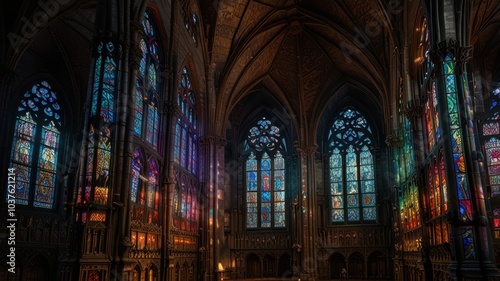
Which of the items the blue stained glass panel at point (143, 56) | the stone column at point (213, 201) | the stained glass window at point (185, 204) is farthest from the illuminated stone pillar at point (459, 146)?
the stone column at point (213, 201)

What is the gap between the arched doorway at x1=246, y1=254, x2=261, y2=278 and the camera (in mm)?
35875

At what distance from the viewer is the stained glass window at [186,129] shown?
2561 centimetres

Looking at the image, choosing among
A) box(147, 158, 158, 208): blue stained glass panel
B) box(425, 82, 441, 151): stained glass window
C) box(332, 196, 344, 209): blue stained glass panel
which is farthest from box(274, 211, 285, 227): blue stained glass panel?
box(425, 82, 441, 151): stained glass window

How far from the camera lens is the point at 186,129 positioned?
27125 mm

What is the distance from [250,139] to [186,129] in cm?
1253

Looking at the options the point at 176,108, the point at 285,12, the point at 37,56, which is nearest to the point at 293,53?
the point at 285,12

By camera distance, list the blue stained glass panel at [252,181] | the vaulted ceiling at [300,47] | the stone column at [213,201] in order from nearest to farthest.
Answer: the stone column at [213,201]
the vaulted ceiling at [300,47]
the blue stained glass panel at [252,181]

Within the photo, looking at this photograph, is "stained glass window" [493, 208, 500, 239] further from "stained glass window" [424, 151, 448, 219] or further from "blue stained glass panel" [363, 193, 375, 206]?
"blue stained glass panel" [363, 193, 375, 206]

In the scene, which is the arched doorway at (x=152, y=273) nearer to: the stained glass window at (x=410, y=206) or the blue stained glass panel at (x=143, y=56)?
the blue stained glass panel at (x=143, y=56)

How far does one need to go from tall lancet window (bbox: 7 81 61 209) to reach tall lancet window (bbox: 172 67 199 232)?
21.8 ft

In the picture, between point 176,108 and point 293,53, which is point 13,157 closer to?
point 176,108

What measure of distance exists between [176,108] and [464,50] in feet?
44.2

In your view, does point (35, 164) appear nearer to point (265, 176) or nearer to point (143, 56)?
point (143, 56)

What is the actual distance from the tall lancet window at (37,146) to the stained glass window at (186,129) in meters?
6.70
